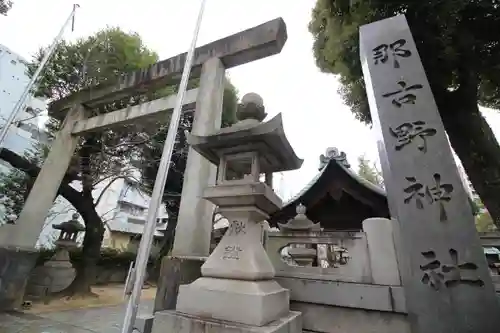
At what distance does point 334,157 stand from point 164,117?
440 centimetres

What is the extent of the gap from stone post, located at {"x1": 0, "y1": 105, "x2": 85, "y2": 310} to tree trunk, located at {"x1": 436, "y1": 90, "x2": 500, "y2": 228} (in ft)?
33.8

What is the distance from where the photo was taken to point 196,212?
4227 millimetres

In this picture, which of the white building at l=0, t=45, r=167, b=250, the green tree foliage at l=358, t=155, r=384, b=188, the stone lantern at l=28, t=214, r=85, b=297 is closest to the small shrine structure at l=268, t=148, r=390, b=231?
the white building at l=0, t=45, r=167, b=250

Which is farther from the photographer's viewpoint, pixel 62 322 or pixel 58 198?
pixel 58 198

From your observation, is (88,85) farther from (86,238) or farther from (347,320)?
(347,320)

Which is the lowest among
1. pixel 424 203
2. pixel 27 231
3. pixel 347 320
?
pixel 347 320

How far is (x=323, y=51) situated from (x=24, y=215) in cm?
972

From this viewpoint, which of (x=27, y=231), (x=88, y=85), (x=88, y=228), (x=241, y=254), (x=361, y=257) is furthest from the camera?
(x=88, y=228)

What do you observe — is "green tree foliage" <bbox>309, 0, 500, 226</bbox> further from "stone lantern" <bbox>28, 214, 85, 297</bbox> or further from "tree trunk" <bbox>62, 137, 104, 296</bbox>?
"stone lantern" <bbox>28, 214, 85, 297</bbox>

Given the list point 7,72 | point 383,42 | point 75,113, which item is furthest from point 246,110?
point 7,72

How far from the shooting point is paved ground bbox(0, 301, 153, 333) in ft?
14.6

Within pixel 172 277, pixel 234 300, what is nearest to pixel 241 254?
pixel 234 300

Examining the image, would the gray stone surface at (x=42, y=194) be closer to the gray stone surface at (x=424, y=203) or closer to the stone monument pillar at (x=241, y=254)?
the stone monument pillar at (x=241, y=254)

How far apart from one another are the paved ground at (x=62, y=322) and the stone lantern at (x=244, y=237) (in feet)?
10.5
